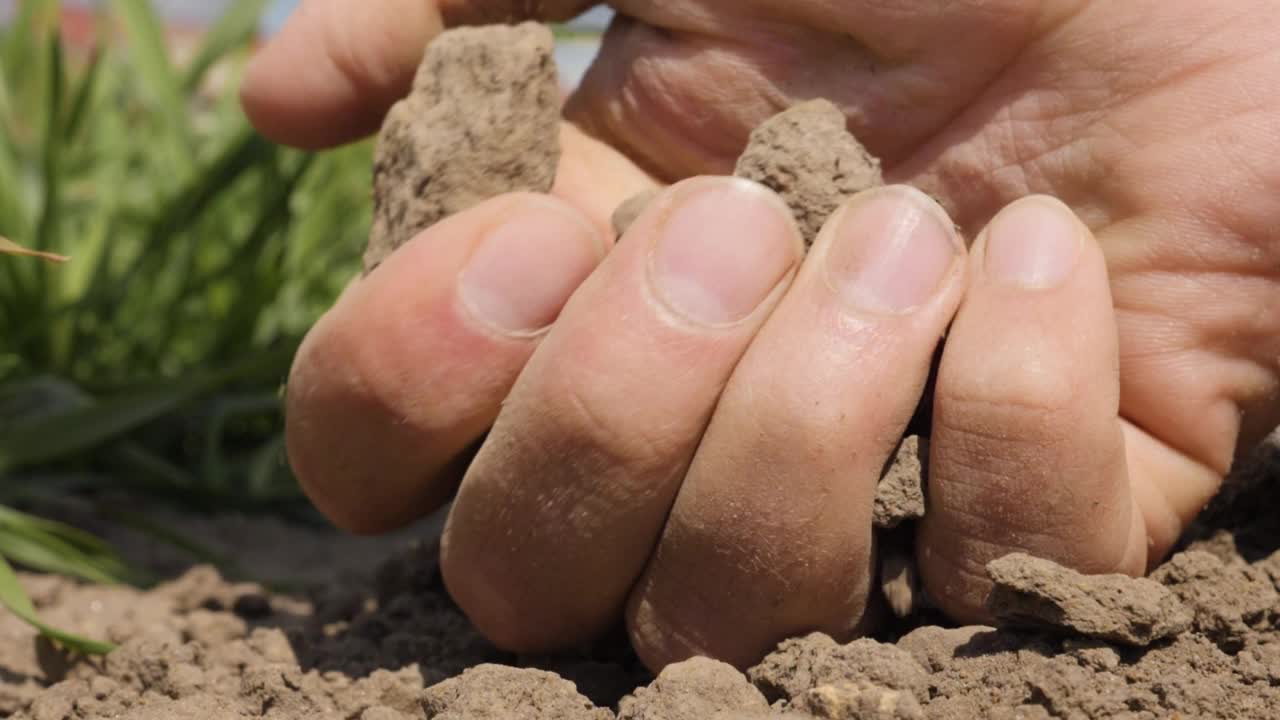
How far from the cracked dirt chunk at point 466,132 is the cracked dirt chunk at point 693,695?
56 cm

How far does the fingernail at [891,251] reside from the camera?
46.4 inches

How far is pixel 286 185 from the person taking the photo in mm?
2096

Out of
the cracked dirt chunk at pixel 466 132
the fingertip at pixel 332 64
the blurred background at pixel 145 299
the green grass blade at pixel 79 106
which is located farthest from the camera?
the green grass blade at pixel 79 106

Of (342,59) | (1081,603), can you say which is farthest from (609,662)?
(342,59)

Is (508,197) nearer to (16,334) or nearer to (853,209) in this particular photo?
(853,209)

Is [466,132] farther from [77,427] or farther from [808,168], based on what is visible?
[77,427]

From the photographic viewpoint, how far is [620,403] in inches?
45.5

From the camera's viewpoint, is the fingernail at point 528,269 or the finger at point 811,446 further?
the fingernail at point 528,269

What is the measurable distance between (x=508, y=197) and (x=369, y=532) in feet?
1.26

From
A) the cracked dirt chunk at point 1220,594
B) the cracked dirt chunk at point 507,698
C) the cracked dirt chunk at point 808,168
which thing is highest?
the cracked dirt chunk at point 808,168

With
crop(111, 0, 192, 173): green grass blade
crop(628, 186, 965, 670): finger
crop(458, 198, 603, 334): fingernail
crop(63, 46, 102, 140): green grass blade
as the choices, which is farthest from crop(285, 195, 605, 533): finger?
crop(111, 0, 192, 173): green grass blade

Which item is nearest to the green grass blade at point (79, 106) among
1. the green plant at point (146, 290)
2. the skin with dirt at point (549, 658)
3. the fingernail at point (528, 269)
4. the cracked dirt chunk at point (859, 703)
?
the green plant at point (146, 290)

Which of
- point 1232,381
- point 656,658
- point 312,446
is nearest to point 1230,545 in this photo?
point 1232,381

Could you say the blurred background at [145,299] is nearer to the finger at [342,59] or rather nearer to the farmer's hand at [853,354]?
the finger at [342,59]
